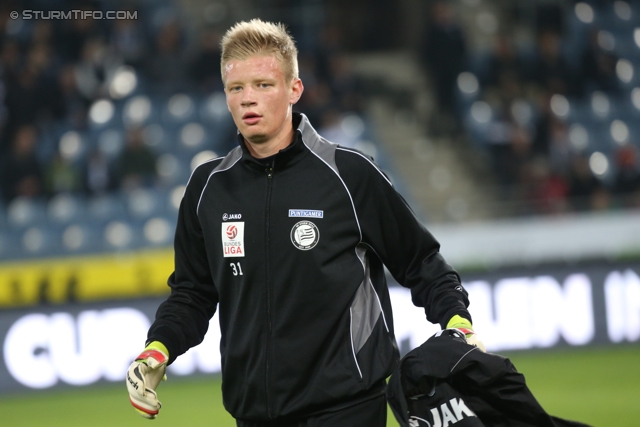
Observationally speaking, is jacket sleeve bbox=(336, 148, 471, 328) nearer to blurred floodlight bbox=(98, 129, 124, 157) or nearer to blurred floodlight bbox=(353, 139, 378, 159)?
blurred floodlight bbox=(98, 129, 124, 157)

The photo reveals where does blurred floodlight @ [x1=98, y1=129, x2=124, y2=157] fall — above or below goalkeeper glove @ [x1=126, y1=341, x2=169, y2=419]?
above

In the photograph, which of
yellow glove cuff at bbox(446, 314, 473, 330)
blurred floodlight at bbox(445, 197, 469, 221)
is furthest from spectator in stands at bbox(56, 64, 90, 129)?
yellow glove cuff at bbox(446, 314, 473, 330)

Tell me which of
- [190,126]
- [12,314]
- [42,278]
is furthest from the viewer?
[190,126]

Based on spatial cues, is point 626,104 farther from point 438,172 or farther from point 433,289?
point 433,289

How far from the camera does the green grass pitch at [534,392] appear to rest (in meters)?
7.79

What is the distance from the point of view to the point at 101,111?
13.3 metres

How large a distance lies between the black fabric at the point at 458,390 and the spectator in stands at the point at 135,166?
9.40 meters

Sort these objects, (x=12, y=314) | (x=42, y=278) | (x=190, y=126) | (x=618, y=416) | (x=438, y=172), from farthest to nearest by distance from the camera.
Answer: (x=438, y=172) < (x=190, y=126) < (x=42, y=278) < (x=12, y=314) < (x=618, y=416)

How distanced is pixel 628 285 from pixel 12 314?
20.0 ft

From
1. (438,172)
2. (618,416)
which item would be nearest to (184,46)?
(438,172)

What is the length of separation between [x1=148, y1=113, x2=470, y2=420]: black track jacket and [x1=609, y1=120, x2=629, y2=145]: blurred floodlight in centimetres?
1113

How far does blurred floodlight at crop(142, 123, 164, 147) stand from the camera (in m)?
13.0

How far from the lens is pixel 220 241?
341 centimetres

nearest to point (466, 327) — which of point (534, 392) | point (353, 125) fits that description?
point (534, 392)
